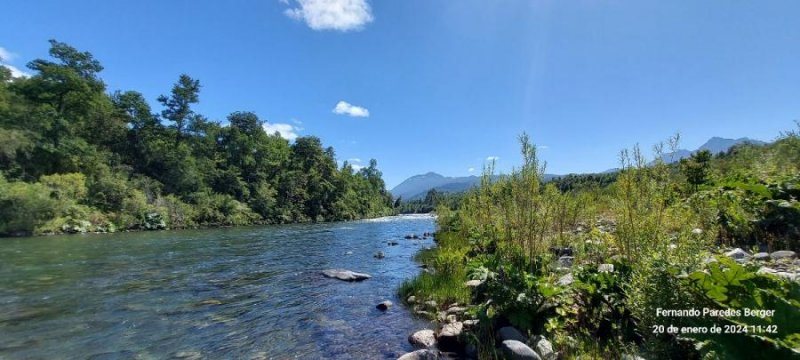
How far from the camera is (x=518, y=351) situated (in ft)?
16.3

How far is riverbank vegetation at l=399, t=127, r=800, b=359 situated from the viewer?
3055 mm

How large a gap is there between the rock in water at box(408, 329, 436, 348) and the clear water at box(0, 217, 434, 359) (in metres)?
0.22

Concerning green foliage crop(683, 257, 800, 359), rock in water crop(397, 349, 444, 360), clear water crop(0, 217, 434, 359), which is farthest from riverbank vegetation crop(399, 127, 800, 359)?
clear water crop(0, 217, 434, 359)

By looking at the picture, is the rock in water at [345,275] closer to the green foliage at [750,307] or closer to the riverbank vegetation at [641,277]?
the riverbank vegetation at [641,277]

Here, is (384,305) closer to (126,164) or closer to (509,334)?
(509,334)

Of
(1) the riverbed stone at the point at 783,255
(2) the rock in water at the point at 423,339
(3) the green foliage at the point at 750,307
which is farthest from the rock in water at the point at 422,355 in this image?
(1) the riverbed stone at the point at 783,255

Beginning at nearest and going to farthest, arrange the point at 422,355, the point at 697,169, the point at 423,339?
the point at 422,355 → the point at 423,339 → the point at 697,169

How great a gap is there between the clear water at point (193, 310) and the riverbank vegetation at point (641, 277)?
1.96m

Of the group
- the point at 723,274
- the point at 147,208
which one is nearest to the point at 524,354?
the point at 723,274

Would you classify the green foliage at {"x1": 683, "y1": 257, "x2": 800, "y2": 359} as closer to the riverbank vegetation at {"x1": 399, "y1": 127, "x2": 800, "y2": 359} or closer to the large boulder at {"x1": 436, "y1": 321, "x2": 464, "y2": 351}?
the riverbank vegetation at {"x1": 399, "y1": 127, "x2": 800, "y2": 359}

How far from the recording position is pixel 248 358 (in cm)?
614

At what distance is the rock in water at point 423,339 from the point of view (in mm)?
6590

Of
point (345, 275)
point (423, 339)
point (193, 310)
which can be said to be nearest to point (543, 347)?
point (423, 339)

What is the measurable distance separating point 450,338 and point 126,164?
57374 millimetres
